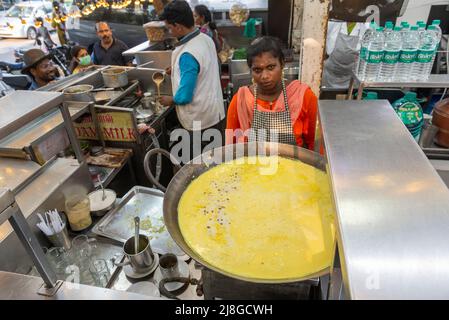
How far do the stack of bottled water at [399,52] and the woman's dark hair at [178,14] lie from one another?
151 cm

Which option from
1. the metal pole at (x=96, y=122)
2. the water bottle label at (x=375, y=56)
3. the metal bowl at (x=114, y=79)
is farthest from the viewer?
the metal bowl at (x=114, y=79)

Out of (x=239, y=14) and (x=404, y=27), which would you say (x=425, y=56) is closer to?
(x=404, y=27)

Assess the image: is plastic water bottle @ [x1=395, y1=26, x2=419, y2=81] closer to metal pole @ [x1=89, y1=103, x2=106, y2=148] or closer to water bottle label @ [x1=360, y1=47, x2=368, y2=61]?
water bottle label @ [x1=360, y1=47, x2=368, y2=61]

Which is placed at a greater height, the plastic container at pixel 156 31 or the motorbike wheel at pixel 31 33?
the plastic container at pixel 156 31

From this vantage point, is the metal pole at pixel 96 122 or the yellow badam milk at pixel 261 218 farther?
the metal pole at pixel 96 122

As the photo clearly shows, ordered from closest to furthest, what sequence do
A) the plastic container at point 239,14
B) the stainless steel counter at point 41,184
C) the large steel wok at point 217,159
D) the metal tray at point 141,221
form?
the large steel wok at point 217,159 < the stainless steel counter at point 41,184 < the metal tray at point 141,221 < the plastic container at point 239,14

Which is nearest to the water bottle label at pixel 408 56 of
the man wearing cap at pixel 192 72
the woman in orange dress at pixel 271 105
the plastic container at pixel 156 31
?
the woman in orange dress at pixel 271 105

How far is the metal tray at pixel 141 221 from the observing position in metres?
1.68

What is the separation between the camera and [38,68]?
348 centimetres

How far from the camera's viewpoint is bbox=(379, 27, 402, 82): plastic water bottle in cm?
199

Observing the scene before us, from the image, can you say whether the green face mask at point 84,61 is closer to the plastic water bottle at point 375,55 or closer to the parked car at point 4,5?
the plastic water bottle at point 375,55

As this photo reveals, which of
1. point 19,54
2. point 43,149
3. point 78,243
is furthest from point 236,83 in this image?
point 19,54

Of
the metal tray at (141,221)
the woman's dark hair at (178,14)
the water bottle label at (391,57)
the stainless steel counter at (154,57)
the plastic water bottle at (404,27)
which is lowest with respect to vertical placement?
the metal tray at (141,221)

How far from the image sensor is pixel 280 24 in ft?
18.5
